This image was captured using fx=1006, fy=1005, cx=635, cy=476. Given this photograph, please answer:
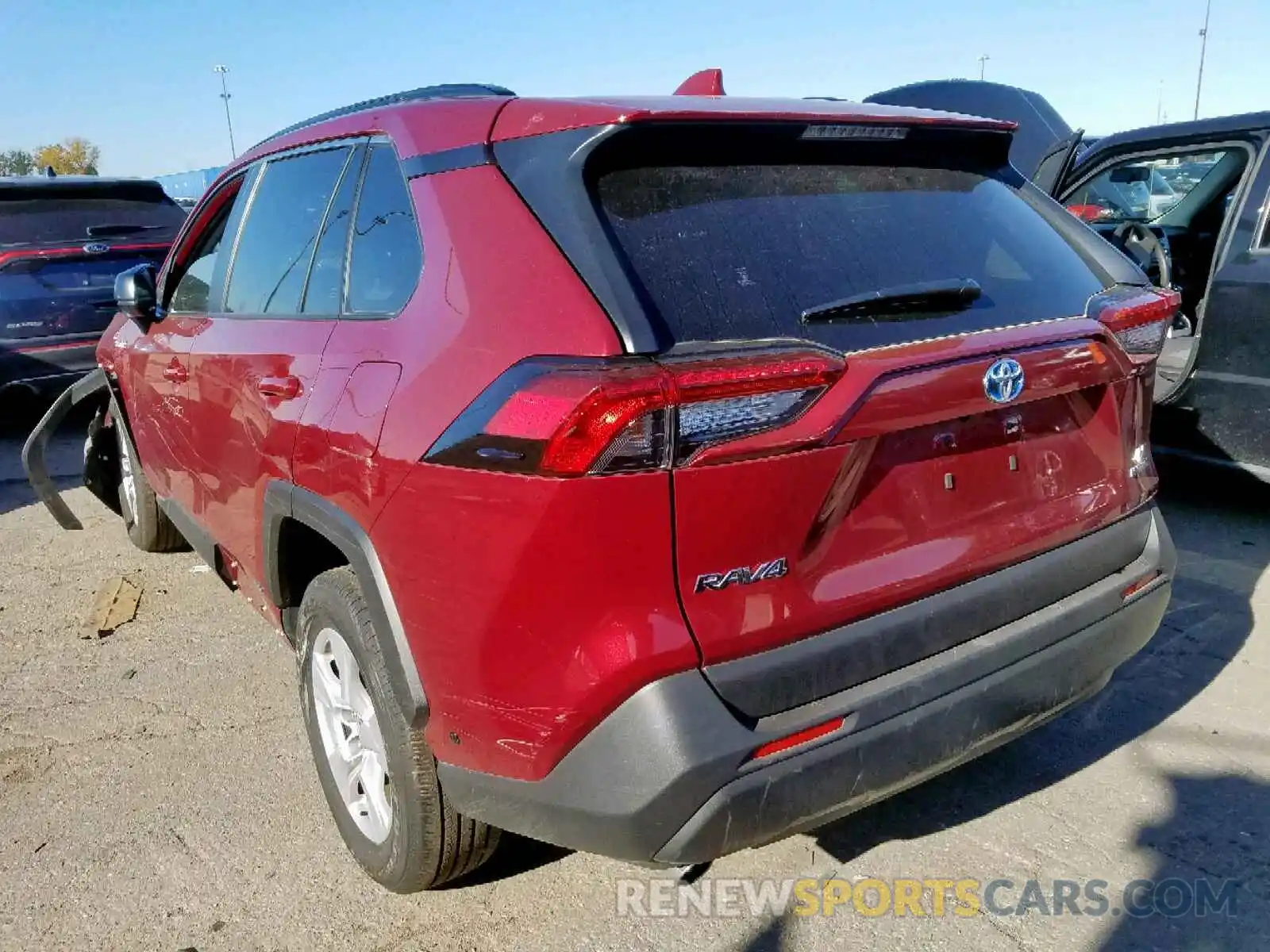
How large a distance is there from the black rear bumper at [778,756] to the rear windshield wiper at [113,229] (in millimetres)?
6892

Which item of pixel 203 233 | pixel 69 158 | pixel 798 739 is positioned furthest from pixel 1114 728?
pixel 69 158

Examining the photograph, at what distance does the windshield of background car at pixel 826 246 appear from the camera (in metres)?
1.89

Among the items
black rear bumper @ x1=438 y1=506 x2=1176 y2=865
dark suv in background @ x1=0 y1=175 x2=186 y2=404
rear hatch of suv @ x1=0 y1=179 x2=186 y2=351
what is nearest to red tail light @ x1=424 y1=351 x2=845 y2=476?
black rear bumper @ x1=438 y1=506 x2=1176 y2=865

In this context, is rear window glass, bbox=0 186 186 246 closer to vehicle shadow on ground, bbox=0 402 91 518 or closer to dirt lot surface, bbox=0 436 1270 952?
vehicle shadow on ground, bbox=0 402 91 518

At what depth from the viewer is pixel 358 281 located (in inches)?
96.9

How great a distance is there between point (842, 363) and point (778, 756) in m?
0.72

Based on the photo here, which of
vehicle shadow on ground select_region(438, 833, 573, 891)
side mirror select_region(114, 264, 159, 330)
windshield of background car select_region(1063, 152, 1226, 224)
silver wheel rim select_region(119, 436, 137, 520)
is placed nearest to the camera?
vehicle shadow on ground select_region(438, 833, 573, 891)

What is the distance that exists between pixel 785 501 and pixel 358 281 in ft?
4.14

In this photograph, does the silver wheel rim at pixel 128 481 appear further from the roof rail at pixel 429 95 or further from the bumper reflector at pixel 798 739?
the bumper reflector at pixel 798 739

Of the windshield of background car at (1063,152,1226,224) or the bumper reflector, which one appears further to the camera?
the windshield of background car at (1063,152,1226,224)

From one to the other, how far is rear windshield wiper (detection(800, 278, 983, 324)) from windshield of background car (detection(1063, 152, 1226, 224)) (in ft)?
14.4

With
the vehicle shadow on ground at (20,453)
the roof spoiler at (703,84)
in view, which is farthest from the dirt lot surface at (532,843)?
the vehicle shadow on ground at (20,453)

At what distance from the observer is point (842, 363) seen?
5.98 ft

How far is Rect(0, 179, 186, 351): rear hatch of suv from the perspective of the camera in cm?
711
